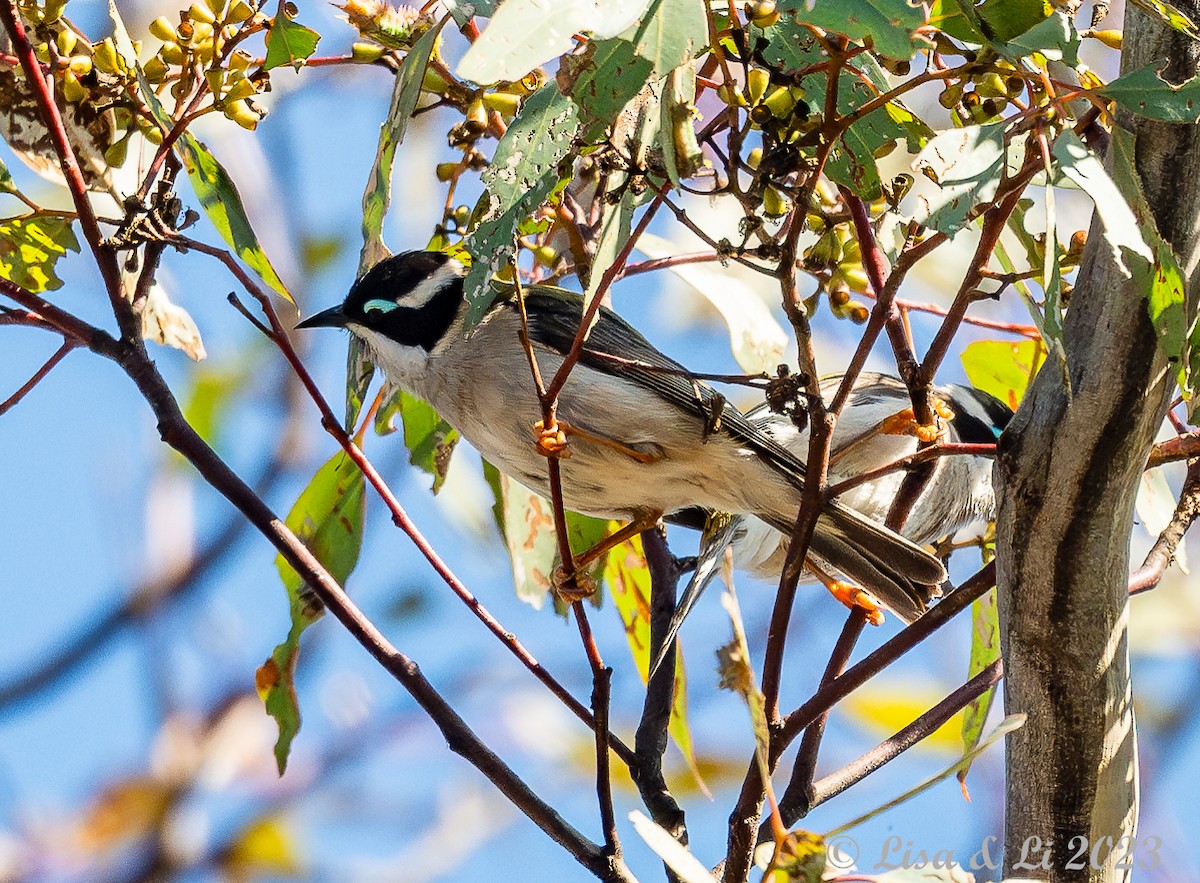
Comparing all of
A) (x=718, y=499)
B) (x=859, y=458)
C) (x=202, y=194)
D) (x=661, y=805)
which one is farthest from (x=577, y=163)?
(x=859, y=458)

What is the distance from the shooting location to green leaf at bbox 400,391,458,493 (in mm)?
3240

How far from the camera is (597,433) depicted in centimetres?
306

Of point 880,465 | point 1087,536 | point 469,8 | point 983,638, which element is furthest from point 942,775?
point 880,465

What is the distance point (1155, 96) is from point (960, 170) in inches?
10.0

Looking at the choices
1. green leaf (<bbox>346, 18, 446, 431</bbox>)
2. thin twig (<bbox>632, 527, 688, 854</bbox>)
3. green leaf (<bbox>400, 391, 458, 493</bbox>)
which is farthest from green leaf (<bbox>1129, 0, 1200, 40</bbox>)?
green leaf (<bbox>400, 391, 458, 493</bbox>)

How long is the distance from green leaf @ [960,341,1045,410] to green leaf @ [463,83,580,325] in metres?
1.69

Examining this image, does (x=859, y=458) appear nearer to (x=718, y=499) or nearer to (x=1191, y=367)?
(x=718, y=499)

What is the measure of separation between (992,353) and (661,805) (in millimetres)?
1360

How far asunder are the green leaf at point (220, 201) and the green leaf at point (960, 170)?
1231 millimetres

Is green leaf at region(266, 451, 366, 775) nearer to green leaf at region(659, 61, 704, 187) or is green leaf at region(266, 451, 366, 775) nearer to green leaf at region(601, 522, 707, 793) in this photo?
green leaf at region(601, 522, 707, 793)

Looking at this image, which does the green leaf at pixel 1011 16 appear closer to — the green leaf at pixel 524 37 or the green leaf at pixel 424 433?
the green leaf at pixel 524 37

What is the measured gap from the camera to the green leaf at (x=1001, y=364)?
10.2 feet

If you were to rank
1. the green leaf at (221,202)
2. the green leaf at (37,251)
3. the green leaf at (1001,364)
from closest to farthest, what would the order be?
the green leaf at (221,202)
the green leaf at (37,251)
the green leaf at (1001,364)

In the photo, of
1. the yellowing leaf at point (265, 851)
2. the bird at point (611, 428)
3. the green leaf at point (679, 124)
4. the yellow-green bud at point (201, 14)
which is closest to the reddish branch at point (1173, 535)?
the bird at point (611, 428)
